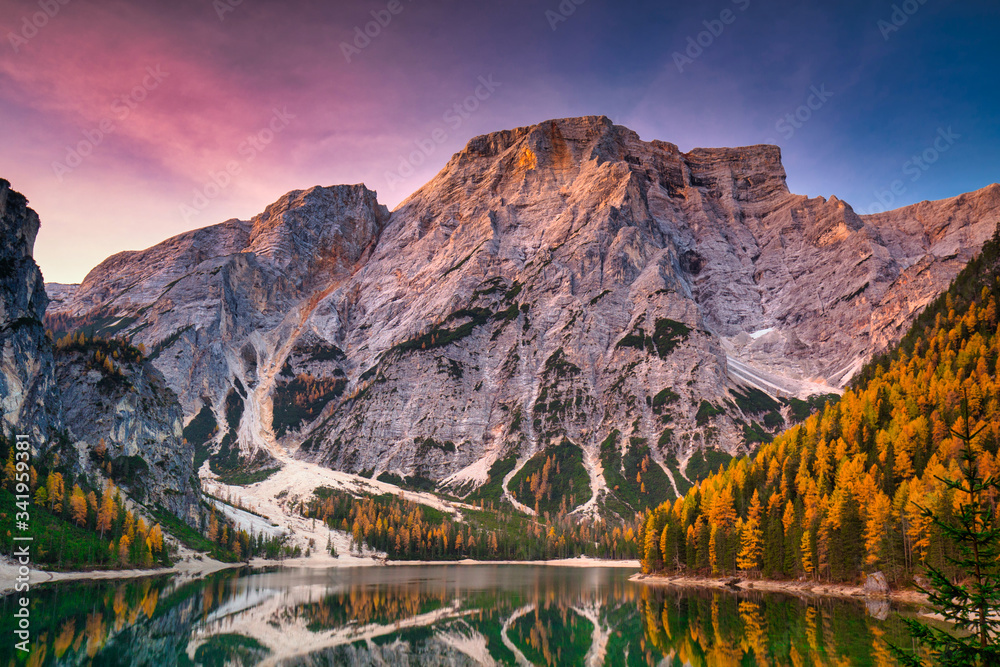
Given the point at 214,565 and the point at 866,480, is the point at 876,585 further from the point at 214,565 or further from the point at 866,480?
the point at 214,565

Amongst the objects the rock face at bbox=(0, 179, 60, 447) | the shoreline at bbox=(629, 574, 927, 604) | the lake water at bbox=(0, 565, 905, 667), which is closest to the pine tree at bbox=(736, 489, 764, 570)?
the shoreline at bbox=(629, 574, 927, 604)

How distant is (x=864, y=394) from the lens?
102938 millimetres

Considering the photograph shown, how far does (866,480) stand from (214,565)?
131m

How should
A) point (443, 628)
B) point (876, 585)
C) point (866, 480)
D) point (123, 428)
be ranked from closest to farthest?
point (443, 628), point (876, 585), point (866, 480), point (123, 428)

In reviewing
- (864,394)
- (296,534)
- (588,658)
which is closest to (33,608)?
(588,658)

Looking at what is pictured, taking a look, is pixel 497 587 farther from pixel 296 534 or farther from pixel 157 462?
pixel 296 534

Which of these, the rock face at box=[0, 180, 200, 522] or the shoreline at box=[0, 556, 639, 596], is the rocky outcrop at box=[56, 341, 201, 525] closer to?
the rock face at box=[0, 180, 200, 522]

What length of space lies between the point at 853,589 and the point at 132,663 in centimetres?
7441

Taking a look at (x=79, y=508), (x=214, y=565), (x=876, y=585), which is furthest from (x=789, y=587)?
(x=214, y=565)

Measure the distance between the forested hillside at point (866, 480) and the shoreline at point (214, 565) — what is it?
6856 centimetres

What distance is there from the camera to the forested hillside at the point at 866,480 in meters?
71.8

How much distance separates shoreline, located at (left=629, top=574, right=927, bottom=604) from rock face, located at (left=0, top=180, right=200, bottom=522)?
117 metres

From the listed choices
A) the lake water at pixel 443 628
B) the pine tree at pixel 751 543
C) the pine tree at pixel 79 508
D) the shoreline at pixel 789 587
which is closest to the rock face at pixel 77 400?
the pine tree at pixel 79 508

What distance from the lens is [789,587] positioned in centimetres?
8238
